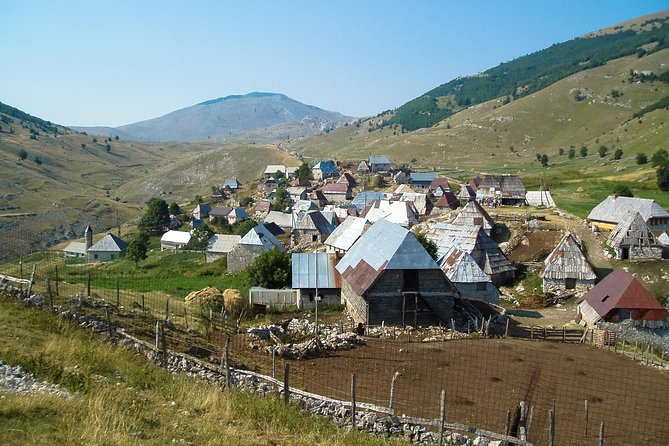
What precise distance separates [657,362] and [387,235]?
13.7 metres

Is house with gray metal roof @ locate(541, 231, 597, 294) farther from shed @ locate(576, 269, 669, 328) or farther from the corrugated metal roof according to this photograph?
the corrugated metal roof

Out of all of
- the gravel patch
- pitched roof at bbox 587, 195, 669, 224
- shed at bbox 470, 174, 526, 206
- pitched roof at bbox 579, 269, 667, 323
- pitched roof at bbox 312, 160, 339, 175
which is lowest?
pitched roof at bbox 579, 269, 667, 323

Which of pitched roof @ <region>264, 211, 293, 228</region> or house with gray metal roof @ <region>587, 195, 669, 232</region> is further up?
house with gray metal roof @ <region>587, 195, 669, 232</region>

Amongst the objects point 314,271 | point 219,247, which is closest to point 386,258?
point 314,271

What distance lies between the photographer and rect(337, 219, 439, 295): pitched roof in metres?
26.4

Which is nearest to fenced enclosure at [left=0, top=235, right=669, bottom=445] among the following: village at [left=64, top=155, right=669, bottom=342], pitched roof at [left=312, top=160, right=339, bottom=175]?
village at [left=64, top=155, right=669, bottom=342]

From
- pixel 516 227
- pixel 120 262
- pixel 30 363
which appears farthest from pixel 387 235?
pixel 120 262

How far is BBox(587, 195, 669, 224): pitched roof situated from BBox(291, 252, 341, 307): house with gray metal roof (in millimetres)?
31186

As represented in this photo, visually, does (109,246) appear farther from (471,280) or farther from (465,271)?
(471,280)

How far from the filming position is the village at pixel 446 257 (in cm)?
2681

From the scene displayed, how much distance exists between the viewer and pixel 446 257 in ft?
123

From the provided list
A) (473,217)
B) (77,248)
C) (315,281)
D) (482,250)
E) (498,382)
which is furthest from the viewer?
(77,248)

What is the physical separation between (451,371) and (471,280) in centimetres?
1624

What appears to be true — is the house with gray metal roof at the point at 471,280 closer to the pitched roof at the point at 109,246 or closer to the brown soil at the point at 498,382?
the brown soil at the point at 498,382
